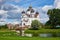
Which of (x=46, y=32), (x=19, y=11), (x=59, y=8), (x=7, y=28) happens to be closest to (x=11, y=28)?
(x=7, y=28)

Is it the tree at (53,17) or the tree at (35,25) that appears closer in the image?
the tree at (35,25)

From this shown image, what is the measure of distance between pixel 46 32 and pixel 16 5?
382cm

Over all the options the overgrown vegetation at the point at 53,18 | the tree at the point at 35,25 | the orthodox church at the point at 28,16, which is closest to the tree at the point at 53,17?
the overgrown vegetation at the point at 53,18

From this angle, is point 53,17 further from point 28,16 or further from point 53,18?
point 28,16

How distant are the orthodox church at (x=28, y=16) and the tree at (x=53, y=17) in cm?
125

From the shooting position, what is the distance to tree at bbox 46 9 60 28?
18669 mm

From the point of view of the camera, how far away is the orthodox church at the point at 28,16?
1921cm

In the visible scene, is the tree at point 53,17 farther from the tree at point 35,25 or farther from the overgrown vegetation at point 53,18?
the tree at point 35,25

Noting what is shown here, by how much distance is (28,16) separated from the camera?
21.0 m

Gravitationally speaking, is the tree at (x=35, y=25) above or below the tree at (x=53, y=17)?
below

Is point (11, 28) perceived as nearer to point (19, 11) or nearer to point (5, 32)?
→ point (5, 32)

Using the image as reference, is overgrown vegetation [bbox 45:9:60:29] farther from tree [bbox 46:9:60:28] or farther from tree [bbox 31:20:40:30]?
tree [bbox 31:20:40:30]

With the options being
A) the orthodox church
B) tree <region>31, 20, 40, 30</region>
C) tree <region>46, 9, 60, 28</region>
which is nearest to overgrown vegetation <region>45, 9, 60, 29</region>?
tree <region>46, 9, 60, 28</region>

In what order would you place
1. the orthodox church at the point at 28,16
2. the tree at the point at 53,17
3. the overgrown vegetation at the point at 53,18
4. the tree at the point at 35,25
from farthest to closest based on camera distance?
the orthodox church at the point at 28,16 → the tree at the point at 53,17 → the overgrown vegetation at the point at 53,18 → the tree at the point at 35,25
